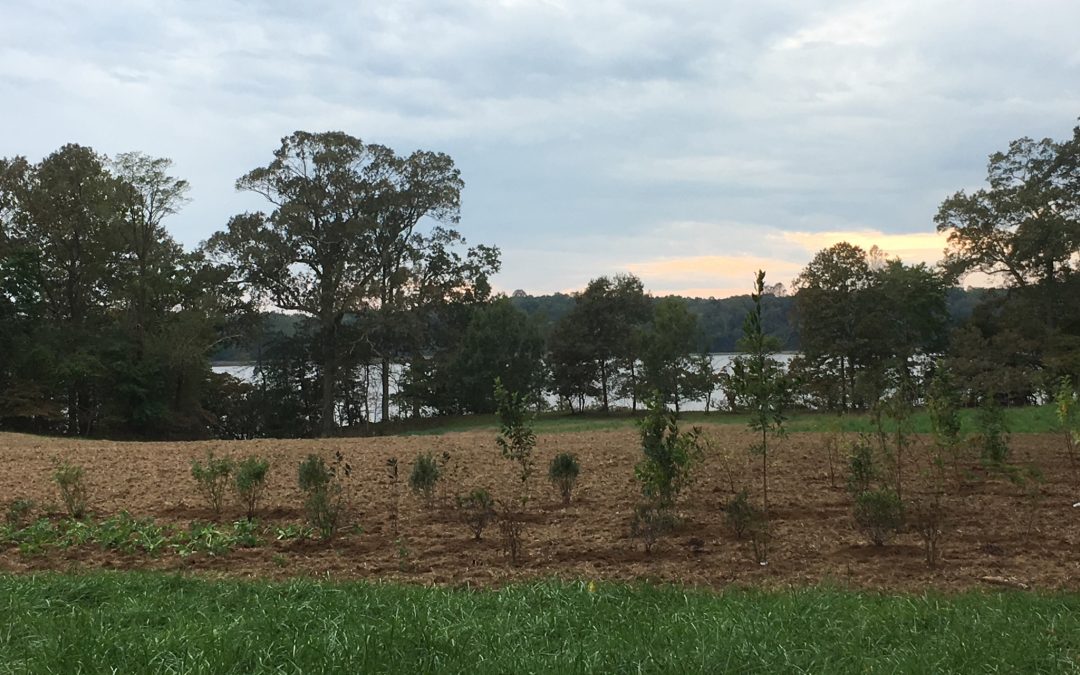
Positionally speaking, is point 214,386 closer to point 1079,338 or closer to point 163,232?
point 163,232

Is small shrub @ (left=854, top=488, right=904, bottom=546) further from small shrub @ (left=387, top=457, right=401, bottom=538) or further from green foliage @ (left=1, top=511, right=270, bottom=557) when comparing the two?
green foliage @ (left=1, top=511, right=270, bottom=557)

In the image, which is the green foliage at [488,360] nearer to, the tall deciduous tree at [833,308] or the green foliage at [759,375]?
the tall deciduous tree at [833,308]

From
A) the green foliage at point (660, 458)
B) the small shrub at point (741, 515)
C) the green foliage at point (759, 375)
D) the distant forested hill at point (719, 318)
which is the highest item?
the distant forested hill at point (719, 318)

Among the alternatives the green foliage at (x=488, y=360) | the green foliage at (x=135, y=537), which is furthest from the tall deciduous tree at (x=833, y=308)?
the green foliage at (x=135, y=537)

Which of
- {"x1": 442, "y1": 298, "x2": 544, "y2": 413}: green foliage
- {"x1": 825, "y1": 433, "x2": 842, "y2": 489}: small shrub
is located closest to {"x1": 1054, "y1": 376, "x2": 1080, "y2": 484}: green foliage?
{"x1": 825, "y1": 433, "x2": 842, "y2": 489}: small shrub

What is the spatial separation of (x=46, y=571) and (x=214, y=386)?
93.2 ft

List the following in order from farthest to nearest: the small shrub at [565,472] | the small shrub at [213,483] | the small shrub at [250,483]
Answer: the small shrub at [565,472]
the small shrub at [213,483]
the small shrub at [250,483]

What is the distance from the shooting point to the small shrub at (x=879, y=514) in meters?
5.54

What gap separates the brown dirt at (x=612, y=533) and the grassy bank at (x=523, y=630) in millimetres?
652

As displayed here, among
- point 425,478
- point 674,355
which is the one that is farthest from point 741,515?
point 674,355

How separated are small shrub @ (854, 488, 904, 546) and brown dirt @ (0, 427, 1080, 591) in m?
0.12

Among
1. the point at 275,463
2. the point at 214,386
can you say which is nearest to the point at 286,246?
the point at 214,386

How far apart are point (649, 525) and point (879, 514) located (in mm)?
1612

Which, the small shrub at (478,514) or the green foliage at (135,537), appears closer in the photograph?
the green foliage at (135,537)
